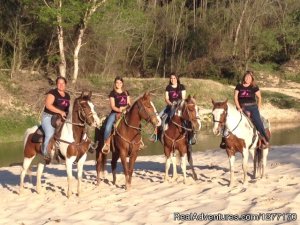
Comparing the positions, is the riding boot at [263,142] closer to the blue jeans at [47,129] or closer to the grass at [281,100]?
the blue jeans at [47,129]

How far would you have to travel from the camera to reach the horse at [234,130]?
32.8ft

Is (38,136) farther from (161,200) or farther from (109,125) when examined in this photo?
(161,200)

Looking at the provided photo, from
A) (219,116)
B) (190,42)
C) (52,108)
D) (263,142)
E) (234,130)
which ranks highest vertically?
(190,42)

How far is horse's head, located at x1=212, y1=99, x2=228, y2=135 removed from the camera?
992 centimetres

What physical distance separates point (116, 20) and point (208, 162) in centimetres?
2360

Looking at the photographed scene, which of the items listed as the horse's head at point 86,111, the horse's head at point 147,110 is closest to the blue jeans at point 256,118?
the horse's head at point 147,110

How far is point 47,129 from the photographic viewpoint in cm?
1020

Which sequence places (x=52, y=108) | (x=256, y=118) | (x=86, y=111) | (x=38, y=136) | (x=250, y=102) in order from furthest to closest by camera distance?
(x=250, y=102), (x=256, y=118), (x=38, y=136), (x=52, y=108), (x=86, y=111)

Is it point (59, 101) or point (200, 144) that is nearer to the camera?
point (59, 101)

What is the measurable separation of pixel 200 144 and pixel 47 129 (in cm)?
1399

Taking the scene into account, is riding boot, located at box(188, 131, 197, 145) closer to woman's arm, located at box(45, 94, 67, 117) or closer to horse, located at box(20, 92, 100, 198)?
horse, located at box(20, 92, 100, 198)

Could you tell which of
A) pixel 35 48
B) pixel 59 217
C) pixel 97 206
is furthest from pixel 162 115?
pixel 35 48

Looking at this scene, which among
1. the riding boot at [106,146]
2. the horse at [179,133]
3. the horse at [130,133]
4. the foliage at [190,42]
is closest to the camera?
the horse at [130,133]

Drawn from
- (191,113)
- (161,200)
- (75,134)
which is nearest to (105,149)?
(75,134)
